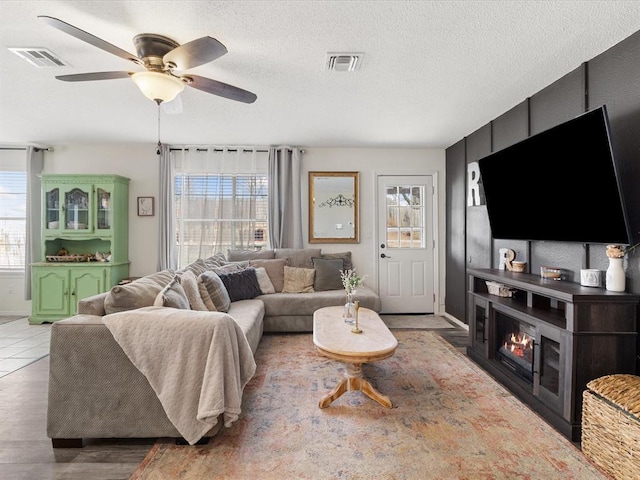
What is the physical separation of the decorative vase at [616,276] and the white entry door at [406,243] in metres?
3.02

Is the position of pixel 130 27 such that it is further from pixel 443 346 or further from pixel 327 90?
pixel 443 346

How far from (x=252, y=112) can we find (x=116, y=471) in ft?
Answer: 10.4

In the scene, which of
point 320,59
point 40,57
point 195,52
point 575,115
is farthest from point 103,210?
point 575,115

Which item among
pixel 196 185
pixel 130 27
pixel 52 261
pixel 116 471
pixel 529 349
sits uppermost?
pixel 130 27

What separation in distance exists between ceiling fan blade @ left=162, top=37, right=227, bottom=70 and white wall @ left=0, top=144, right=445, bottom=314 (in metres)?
3.10

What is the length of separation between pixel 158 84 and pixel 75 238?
346 cm

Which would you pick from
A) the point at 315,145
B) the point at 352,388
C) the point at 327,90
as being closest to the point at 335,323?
the point at 352,388

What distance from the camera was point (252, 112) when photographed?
3.62 metres

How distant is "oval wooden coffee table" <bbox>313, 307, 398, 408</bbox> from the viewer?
2.20 meters

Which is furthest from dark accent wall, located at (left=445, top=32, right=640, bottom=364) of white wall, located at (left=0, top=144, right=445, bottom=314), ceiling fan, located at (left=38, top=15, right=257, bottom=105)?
ceiling fan, located at (left=38, top=15, right=257, bottom=105)

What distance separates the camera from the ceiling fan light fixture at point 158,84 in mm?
2170

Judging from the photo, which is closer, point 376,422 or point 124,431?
point 124,431

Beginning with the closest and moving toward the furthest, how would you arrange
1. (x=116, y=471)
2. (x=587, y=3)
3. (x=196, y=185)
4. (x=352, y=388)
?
1. (x=116, y=471)
2. (x=587, y=3)
3. (x=352, y=388)
4. (x=196, y=185)

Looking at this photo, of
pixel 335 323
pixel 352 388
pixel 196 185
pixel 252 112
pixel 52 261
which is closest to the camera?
pixel 352 388
